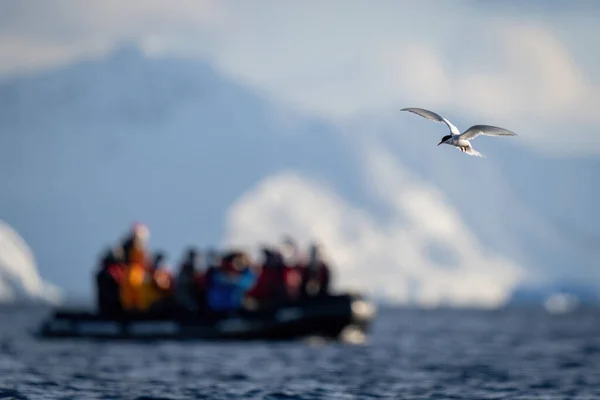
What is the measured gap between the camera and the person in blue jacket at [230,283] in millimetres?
32688

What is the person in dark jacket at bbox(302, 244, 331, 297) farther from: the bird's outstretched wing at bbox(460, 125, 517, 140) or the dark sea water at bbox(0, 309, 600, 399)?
the bird's outstretched wing at bbox(460, 125, 517, 140)

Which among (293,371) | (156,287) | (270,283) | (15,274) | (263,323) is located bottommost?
(293,371)

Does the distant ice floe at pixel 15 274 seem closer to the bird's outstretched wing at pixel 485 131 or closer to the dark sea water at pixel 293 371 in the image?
the dark sea water at pixel 293 371

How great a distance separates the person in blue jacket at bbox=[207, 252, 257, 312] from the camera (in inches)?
1287

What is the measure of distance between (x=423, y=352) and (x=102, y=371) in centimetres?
1048

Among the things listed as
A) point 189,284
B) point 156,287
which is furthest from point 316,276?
point 156,287

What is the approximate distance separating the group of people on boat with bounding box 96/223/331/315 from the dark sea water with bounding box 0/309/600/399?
122 centimetres

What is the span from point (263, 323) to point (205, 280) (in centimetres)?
185

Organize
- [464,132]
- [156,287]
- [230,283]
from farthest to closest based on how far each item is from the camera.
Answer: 1. [156,287]
2. [230,283]
3. [464,132]

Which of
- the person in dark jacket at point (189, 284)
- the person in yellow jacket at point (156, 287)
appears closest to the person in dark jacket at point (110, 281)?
the person in yellow jacket at point (156, 287)

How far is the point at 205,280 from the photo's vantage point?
3322 cm

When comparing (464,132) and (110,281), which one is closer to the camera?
(464,132)

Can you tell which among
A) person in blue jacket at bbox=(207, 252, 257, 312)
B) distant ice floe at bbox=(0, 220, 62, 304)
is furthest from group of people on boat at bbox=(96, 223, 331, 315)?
distant ice floe at bbox=(0, 220, 62, 304)

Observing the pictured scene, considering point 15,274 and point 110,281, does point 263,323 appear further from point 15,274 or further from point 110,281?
point 15,274
